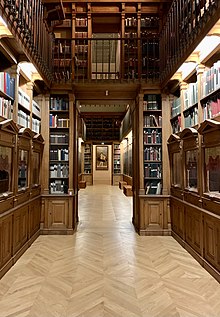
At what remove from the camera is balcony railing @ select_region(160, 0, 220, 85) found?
2908 millimetres

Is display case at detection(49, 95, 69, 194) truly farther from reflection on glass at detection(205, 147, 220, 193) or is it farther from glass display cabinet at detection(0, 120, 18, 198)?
reflection on glass at detection(205, 147, 220, 193)

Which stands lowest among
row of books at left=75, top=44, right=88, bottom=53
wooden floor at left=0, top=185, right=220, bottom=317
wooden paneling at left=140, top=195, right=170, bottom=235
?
wooden floor at left=0, top=185, right=220, bottom=317

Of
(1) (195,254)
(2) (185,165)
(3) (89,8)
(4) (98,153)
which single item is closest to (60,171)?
(2) (185,165)

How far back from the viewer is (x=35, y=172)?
5020 mm

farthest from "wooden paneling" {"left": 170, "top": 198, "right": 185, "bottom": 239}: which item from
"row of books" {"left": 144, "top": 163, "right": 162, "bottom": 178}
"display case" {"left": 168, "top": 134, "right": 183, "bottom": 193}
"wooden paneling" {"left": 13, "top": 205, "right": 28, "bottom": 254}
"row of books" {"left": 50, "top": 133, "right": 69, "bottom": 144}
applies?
"wooden paneling" {"left": 13, "top": 205, "right": 28, "bottom": 254}

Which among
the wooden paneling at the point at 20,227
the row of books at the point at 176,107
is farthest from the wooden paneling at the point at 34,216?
the row of books at the point at 176,107

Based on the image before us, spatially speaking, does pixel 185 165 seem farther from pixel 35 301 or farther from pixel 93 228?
pixel 35 301

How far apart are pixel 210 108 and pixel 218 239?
5.63ft

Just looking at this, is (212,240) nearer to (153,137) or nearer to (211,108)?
(211,108)

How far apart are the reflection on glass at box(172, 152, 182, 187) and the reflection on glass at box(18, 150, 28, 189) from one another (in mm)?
2733

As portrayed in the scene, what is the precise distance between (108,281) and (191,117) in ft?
9.28

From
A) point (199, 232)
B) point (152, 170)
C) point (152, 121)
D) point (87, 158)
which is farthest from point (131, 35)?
point (87, 158)

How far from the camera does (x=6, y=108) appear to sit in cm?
352

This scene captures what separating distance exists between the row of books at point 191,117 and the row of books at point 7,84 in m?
2.78
